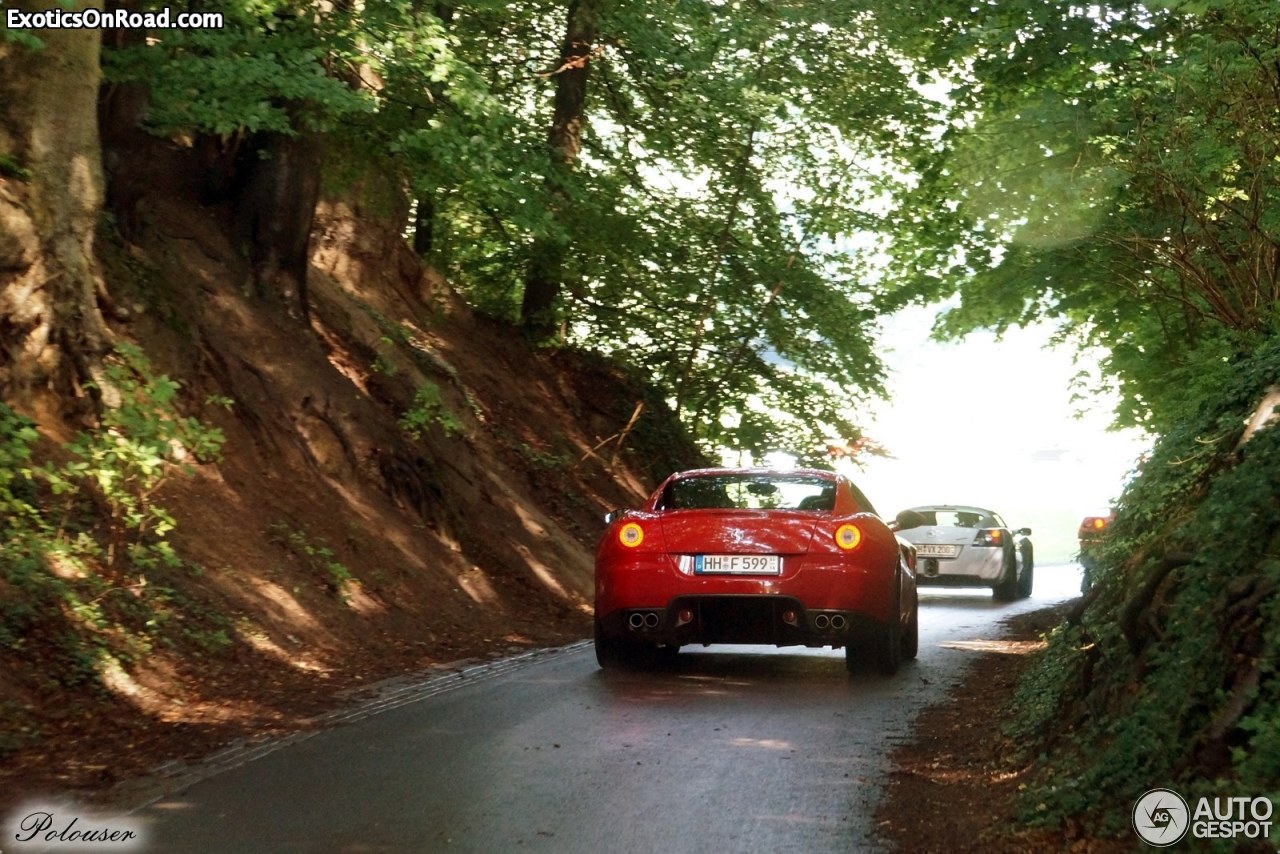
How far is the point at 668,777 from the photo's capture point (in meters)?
7.64

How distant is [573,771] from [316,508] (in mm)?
7964

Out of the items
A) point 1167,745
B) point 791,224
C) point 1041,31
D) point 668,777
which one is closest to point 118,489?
point 668,777

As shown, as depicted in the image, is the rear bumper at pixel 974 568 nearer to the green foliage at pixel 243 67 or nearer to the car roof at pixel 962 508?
the car roof at pixel 962 508

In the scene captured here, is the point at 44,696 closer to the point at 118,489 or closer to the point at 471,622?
the point at 118,489

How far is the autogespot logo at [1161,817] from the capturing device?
204 inches

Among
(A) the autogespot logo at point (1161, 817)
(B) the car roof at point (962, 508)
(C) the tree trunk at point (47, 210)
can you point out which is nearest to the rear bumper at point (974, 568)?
(B) the car roof at point (962, 508)

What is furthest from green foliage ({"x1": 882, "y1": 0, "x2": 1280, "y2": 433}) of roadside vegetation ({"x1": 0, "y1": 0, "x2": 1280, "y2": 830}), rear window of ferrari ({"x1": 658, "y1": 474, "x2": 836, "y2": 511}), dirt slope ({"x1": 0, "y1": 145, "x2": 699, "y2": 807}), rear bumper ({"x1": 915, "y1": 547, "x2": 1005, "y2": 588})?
dirt slope ({"x1": 0, "y1": 145, "x2": 699, "y2": 807})

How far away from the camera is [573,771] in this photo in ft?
25.5

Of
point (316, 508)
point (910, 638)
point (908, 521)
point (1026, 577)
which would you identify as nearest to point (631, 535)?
point (908, 521)

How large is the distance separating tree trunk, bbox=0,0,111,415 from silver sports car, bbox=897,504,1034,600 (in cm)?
1433

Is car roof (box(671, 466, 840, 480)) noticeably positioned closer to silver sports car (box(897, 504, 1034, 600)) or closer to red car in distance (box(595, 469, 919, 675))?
red car in distance (box(595, 469, 919, 675))

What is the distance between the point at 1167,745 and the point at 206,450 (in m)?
7.70

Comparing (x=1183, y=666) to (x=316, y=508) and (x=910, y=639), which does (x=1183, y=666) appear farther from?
(x=316, y=508)

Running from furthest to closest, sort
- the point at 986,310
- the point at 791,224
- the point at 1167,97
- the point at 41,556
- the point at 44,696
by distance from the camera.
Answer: the point at 791,224, the point at 986,310, the point at 1167,97, the point at 41,556, the point at 44,696
